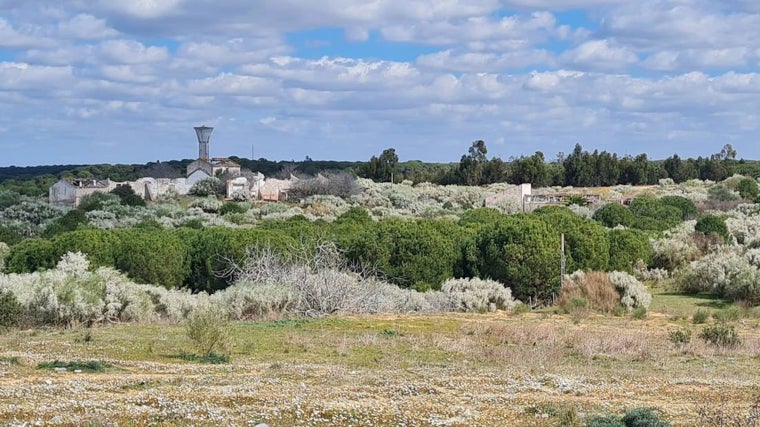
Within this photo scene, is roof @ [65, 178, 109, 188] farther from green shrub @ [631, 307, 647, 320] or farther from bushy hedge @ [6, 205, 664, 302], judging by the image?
green shrub @ [631, 307, 647, 320]

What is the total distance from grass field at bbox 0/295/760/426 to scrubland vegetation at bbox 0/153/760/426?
0.19ft

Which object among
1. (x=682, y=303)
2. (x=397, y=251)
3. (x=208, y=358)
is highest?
(x=397, y=251)

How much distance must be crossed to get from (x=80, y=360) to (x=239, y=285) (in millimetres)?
12133

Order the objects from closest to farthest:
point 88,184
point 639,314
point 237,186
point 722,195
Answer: point 639,314
point 722,195
point 88,184
point 237,186

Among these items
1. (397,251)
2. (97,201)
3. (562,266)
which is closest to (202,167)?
(97,201)

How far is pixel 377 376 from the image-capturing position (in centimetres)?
1488

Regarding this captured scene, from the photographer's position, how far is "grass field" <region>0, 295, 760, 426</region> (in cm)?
1116

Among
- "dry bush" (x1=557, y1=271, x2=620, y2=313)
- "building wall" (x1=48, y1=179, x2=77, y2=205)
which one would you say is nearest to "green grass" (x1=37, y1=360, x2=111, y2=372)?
"dry bush" (x1=557, y1=271, x2=620, y2=313)

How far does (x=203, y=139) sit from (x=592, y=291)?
73.0m

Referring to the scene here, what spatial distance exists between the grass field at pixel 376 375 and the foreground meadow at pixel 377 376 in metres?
0.04

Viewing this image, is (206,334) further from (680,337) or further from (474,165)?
(474,165)

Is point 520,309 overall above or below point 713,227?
below

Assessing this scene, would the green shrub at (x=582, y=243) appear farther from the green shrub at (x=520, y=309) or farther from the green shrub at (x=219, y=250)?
the green shrub at (x=219, y=250)

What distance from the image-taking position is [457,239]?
37562 millimetres
